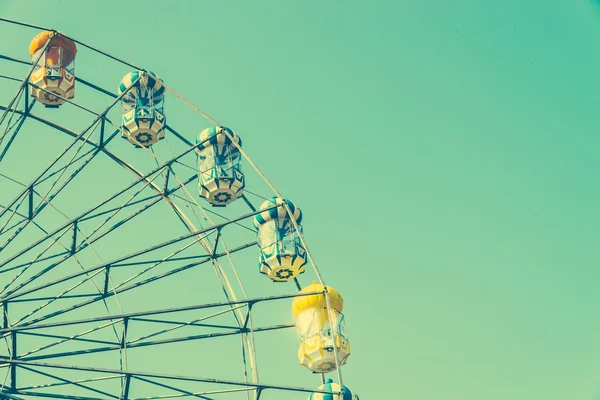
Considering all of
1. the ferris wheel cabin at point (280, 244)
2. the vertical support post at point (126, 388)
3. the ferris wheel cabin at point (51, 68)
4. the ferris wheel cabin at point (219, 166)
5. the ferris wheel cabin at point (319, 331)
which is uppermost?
the ferris wheel cabin at point (51, 68)

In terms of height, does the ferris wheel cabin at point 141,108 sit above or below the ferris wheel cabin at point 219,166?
above

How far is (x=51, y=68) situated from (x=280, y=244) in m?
6.86

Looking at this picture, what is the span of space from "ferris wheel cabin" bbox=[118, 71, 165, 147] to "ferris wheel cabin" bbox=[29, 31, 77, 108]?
1331mm

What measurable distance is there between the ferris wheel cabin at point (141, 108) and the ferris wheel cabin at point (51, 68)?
4.37 ft

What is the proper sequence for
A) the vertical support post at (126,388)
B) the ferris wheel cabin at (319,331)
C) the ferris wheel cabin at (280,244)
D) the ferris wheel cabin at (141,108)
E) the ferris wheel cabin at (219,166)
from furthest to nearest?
the ferris wheel cabin at (141,108) → the ferris wheel cabin at (219,166) → the ferris wheel cabin at (280,244) → the ferris wheel cabin at (319,331) → the vertical support post at (126,388)

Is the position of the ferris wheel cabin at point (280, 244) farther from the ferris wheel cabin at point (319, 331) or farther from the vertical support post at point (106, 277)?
the vertical support post at point (106, 277)

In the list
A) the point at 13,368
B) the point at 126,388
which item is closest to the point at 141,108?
the point at 13,368

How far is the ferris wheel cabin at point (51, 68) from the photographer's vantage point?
1964cm

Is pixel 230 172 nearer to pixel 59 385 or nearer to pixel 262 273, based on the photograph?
Answer: pixel 262 273

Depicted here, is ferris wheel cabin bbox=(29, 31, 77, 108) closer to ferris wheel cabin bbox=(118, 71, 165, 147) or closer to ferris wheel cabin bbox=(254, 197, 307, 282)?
ferris wheel cabin bbox=(118, 71, 165, 147)

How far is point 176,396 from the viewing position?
1641 centimetres

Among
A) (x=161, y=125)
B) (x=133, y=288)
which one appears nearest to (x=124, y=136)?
(x=161, y=125)

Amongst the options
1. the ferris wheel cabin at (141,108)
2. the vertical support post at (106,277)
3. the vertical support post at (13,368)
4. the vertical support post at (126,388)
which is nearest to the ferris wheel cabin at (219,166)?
the ferris wheel cabin at (141,108)

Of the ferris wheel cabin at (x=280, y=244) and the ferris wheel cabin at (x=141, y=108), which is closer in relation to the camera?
the ferris wheel cabin at (x=280, y=244)
